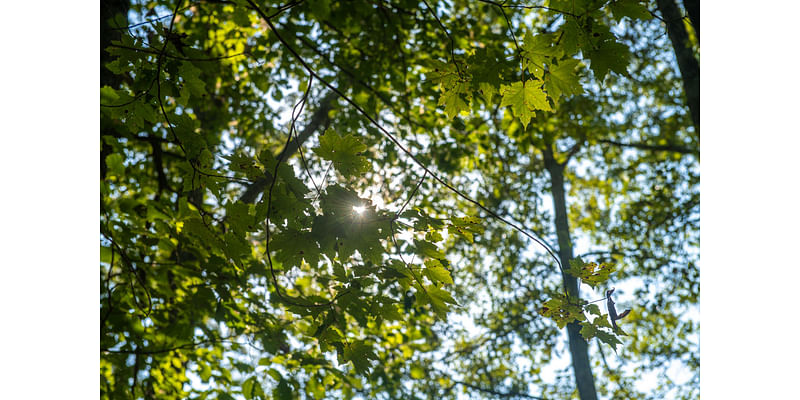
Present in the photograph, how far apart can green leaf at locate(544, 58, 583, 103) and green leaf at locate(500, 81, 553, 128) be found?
42mm

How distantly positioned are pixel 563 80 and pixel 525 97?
0.53ft

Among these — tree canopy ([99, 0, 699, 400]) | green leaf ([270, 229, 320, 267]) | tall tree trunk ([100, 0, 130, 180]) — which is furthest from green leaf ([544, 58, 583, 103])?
tall tree trunk ([100, 0, 130, 180])

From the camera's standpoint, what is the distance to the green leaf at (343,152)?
1.82 metres

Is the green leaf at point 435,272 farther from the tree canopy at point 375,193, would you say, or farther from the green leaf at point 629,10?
the green leaf at point 629,10

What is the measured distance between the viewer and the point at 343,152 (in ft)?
6.05

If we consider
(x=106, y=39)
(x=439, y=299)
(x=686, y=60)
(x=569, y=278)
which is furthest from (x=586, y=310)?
(x=569, y=278)

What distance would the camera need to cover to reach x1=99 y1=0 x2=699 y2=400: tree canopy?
185 centimetres

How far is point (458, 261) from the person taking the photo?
7.23 m

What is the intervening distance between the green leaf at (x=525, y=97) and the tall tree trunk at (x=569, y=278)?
330cm

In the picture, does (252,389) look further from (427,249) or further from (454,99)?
(454,99)

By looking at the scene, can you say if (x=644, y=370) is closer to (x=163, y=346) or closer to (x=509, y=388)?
(x=509, y=388)

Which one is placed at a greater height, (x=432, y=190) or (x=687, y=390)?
(x=432, y=190)
